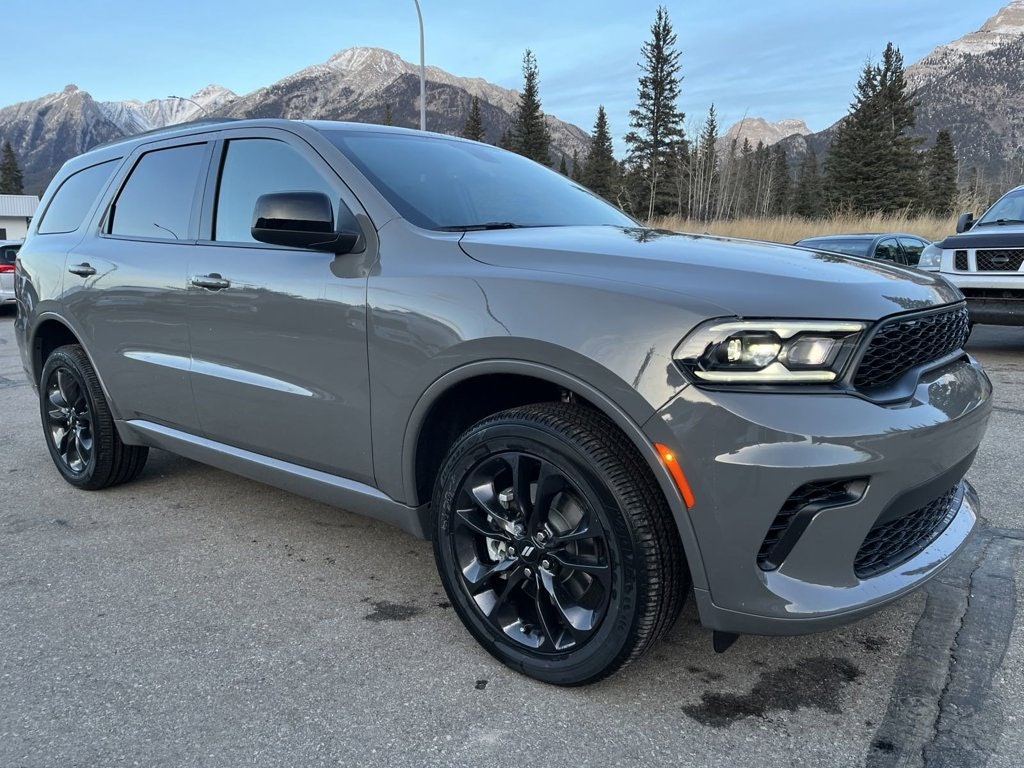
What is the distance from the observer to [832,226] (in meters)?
22.4

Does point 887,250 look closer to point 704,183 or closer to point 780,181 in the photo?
point 704,183

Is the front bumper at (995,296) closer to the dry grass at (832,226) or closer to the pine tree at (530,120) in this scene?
the dry grass at (832,226)

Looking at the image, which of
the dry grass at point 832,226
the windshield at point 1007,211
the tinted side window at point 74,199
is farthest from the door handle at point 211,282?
the dry grass at point 832,226

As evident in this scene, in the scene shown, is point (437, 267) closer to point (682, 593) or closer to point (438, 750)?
point (682, 593)

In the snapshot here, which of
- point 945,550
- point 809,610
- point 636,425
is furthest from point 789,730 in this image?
point 636,425

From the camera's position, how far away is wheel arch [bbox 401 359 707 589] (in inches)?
77.5

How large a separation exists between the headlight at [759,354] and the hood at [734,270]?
0.14ft

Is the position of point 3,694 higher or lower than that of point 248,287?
lower

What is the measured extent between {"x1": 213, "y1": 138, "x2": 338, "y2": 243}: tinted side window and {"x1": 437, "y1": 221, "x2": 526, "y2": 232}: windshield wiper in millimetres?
579

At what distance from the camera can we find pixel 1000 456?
4.55 metres

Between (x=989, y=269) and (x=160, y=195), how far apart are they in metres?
7.60

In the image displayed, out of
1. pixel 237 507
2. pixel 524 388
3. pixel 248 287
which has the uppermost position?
pixel 248 287

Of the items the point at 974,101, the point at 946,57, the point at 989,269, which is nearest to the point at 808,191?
the point at 989,269

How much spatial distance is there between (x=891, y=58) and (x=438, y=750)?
54.6 metres
